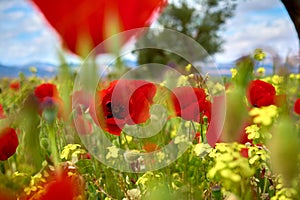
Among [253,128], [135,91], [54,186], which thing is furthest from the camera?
[135,91]

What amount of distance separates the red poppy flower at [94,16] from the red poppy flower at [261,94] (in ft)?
1.07

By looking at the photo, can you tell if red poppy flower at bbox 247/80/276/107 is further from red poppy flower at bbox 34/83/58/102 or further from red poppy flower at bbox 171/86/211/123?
→ red poppy flower at bbox 34/83/58/102

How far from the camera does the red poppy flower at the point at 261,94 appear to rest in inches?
26.6

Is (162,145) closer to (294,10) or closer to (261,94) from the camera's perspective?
(261,94)

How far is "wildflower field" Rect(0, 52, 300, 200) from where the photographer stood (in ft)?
1.22

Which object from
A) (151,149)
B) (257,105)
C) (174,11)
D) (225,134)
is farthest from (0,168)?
(174,11)

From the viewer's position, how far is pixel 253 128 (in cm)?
57

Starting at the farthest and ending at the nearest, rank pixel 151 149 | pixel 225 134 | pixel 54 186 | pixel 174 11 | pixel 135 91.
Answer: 1. pixel 174 11
2. pixel 151 149
3. pixel 135 91
4. pixel 225 134
5. pixel 54 186

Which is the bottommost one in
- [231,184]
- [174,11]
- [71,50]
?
[231,184]

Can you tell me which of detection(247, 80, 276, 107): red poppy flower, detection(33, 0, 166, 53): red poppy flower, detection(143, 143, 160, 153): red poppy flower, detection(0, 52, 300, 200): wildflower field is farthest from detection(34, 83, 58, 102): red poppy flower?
detection(33, 0, 166, 53): red poppy flower

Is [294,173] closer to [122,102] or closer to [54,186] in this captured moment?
[54,186]

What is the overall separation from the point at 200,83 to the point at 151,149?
121mm

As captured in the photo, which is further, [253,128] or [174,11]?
[174,11]

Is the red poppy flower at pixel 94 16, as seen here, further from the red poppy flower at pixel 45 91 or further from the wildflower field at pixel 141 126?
the red poppy flower at pixel 45 91
